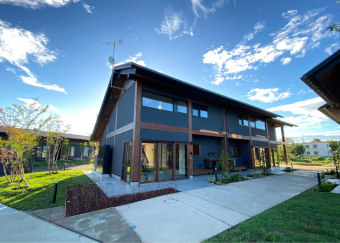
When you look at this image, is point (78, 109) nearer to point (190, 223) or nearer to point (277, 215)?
point (190, 223)

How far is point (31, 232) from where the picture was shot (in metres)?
3.33

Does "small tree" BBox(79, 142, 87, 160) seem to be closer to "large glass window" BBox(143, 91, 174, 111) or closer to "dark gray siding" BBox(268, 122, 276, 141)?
"large glass window" BBox(143, 91, 174, 111)

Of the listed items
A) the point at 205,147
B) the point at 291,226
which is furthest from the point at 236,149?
the point at 291,226

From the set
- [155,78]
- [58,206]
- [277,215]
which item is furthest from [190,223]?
[155,78]

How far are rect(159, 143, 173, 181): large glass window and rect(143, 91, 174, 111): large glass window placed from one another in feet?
7.57

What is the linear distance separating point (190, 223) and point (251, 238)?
135 cm

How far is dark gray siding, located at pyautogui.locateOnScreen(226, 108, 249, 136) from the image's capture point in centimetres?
1348

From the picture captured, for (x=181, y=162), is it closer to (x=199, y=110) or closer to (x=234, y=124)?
(x=199, y=110)

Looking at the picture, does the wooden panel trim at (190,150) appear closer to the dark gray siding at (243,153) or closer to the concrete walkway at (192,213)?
the concrete walkway at (192,213)

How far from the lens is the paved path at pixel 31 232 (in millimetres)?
3031

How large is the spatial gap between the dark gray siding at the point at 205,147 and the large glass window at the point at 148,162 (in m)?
4.31

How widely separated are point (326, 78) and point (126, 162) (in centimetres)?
906

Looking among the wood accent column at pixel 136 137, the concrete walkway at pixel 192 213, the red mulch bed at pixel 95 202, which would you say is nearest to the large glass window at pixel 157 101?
the wood accent column at pixel 136 137

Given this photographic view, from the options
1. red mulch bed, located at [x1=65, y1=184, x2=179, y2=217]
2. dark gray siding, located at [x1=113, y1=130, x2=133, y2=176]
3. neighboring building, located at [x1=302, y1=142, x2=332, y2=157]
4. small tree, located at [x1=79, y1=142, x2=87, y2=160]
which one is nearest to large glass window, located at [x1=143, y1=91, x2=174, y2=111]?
dark gray siding, located at [x1=113, y1=130, x2=133, y2=176]
